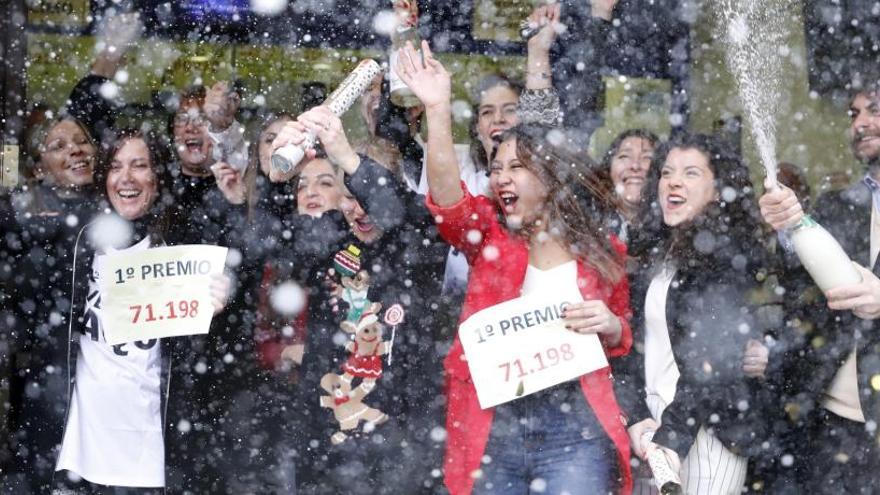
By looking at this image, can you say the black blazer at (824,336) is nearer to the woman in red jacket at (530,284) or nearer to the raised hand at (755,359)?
the raised hand at (755,359)

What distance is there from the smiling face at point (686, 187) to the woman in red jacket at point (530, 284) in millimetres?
232

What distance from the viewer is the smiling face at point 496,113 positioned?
481 cm

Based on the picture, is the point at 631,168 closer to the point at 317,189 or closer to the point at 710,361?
the point at 710,361

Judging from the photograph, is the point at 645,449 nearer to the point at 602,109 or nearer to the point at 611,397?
the point at 611,397

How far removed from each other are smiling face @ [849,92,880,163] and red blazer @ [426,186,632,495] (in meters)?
1.06

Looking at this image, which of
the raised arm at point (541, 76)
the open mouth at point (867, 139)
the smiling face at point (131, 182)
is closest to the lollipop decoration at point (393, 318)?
the raised arm at point (541, 76)

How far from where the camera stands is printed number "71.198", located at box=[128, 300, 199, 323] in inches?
179

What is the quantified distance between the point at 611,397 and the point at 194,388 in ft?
5.44

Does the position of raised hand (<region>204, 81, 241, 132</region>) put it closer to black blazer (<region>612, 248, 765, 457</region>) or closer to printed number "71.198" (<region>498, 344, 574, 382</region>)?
printed number "71.198" (<region>498, 344, 574, 382</region>)

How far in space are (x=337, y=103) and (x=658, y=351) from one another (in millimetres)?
1448

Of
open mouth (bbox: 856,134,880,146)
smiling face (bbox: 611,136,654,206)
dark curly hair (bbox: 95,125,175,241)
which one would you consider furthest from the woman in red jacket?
dark curly hair (bbox: 95,125,175,241)

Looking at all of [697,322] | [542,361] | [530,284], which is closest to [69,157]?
[530,284]

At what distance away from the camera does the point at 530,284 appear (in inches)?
165

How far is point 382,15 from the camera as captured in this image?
603 cm
